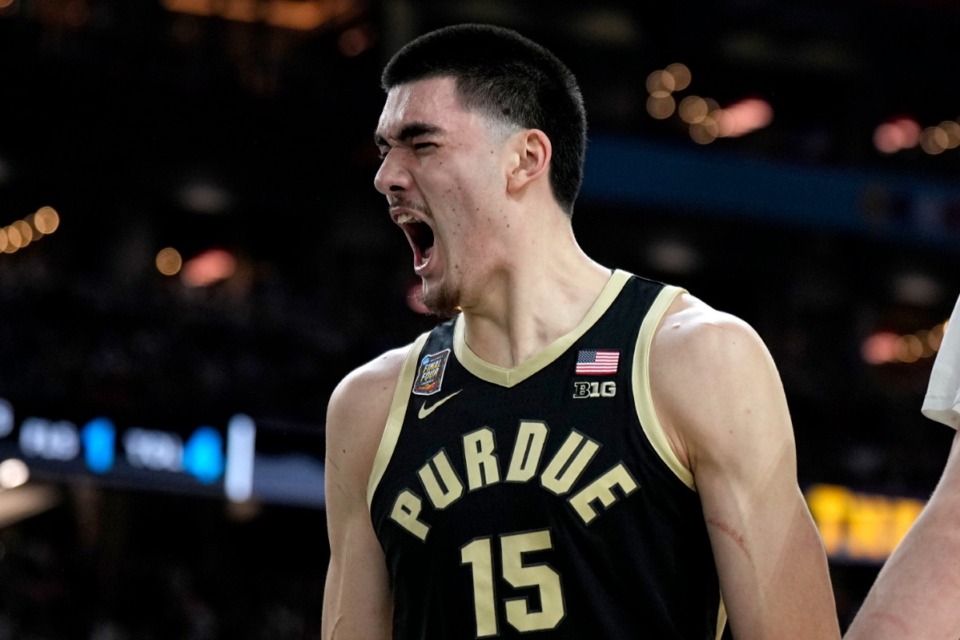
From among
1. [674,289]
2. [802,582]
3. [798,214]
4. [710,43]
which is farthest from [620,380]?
[710,43]

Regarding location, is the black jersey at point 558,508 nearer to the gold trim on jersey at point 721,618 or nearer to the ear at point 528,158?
the gold trim on jersey at point 721,618

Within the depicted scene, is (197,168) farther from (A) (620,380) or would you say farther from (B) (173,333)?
(A) (620,380)

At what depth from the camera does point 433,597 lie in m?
2.94

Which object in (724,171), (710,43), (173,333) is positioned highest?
(710,43)

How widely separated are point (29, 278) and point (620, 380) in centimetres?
1586

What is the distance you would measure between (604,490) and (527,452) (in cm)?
18

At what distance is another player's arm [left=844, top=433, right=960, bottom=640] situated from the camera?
6.34 feet

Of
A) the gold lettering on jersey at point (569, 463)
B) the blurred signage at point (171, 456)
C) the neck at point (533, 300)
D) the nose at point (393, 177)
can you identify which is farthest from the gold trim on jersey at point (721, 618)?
the blurred signage at point (171, 456)

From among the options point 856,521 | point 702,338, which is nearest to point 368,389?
point 702,338

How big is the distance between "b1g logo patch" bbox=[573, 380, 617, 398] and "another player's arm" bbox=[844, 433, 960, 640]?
3.10 feet

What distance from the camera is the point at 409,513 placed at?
3.00 m

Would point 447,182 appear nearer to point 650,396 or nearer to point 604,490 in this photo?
point 650,396

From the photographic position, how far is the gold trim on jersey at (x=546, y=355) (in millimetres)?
3025

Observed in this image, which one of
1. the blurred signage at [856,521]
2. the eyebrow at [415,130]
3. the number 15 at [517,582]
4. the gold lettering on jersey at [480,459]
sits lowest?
the blurred signage at [856,521]
